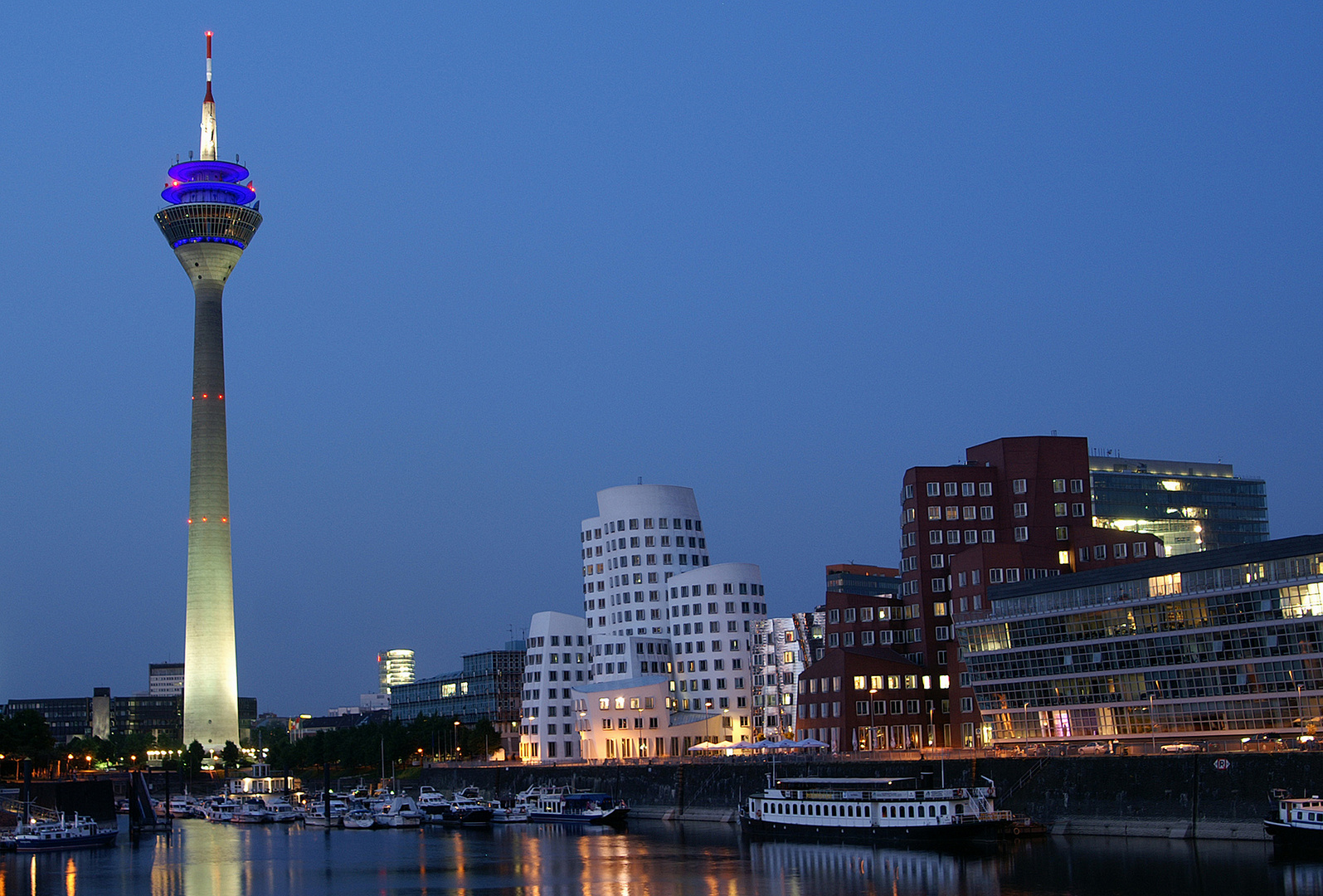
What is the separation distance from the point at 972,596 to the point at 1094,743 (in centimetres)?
2352

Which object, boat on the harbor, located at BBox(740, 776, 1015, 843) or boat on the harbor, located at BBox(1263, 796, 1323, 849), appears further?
boat on the harbor, located at BBox(740, 776, 1015, 843)

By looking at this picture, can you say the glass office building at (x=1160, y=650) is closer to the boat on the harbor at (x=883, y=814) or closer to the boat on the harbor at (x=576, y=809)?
the boat on the harbor at (x=883, y=814)

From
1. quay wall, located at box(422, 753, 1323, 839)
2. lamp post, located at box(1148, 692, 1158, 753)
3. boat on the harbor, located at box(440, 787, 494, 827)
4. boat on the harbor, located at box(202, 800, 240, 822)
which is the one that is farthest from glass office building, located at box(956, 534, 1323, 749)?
boat on the harbor, located at box(202, 800, 240, 822)

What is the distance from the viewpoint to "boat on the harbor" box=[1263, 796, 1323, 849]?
3755 inches

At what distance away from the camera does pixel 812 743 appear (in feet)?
477

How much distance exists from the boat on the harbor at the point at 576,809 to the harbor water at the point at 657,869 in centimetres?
1201

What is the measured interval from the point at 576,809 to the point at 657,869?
55432 millimetres

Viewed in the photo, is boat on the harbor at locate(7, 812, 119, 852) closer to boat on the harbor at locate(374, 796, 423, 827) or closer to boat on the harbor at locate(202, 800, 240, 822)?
boat on the harbor at locate(374, 796, 423, 827)

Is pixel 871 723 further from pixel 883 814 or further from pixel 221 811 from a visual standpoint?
pixel 221 811

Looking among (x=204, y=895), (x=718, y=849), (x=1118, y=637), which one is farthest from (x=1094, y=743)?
(x=204, y=895)

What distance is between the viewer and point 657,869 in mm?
104688

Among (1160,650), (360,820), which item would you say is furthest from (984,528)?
(360,820)

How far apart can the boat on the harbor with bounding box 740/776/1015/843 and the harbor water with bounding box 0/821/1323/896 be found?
2.34 meters

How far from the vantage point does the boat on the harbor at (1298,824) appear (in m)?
95.4
